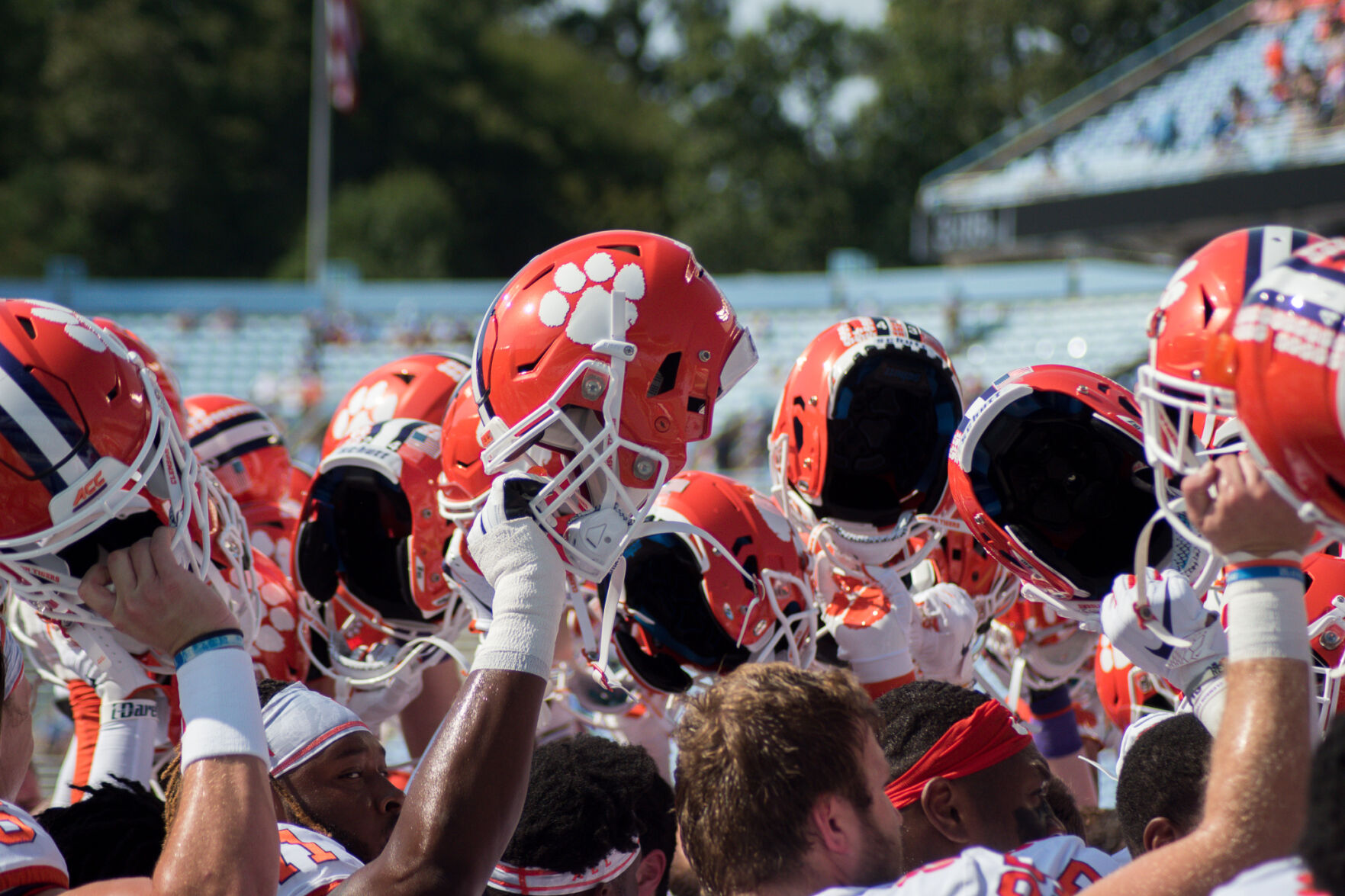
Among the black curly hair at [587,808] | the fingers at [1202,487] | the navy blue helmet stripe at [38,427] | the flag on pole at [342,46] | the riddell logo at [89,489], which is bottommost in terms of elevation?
the black curly hair at [587,808]

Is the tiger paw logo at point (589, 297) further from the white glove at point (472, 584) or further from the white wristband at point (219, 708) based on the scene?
the white wristband at point (219, 708)

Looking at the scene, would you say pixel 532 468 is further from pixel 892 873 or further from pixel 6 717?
pixel 6 717

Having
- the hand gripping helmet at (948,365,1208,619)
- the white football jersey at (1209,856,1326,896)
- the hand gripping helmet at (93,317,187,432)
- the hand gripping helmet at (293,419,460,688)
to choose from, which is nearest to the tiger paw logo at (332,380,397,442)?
the hand gripping helmet at (293,419,460,688)

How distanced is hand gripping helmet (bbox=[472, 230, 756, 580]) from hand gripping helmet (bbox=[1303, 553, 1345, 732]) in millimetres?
1233

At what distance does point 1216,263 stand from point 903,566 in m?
1.30

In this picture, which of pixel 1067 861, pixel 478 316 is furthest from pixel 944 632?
pixel 478 316

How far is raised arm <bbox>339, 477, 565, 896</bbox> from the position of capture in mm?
1733

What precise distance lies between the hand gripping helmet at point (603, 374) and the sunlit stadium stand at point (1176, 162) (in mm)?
10729

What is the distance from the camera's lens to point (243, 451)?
4.18m

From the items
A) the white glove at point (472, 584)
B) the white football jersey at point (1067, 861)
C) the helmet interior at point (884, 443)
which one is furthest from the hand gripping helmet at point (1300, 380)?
the helmet interior at point (884, 443)

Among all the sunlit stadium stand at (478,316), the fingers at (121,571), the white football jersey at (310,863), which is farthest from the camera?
the sunlit stadium stand at (478,316)

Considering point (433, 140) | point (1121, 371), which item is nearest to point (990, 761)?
point (1121, 371)

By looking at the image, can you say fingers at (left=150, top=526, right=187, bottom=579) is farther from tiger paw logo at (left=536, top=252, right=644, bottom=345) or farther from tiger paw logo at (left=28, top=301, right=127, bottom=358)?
tiger paw logo at (left=536, top=252, right=644, bottom=345)

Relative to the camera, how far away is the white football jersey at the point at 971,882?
5.94 ft
